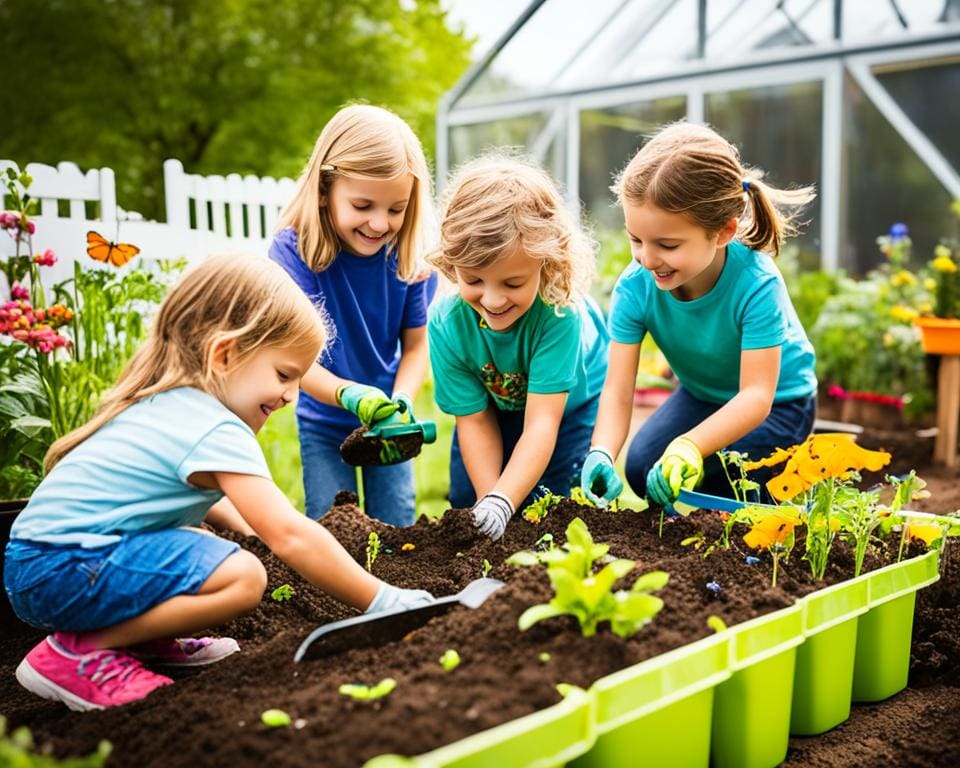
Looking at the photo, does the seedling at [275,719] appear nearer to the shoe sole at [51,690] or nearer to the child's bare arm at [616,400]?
the shoe sole at [51,690]

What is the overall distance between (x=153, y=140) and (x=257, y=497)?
12.2m

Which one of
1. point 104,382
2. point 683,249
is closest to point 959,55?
point 683,249

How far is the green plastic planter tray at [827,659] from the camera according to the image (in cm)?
167

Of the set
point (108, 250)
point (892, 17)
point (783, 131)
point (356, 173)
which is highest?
point (892, 17)

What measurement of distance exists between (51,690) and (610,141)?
7.13m

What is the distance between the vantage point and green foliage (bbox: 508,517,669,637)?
137 centimetres

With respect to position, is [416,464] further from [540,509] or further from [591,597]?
[591,597]

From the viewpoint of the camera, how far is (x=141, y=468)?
1.58 meters

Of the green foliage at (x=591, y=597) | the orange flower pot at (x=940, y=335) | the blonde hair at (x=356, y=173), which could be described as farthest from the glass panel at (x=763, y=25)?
the green foliage at (x=591, y=597)

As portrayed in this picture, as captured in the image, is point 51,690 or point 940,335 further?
point 940,335

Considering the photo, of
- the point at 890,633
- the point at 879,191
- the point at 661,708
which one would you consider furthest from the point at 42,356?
the point at 879,191

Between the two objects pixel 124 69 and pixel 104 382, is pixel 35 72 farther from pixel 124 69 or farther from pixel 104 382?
pixel 104 382

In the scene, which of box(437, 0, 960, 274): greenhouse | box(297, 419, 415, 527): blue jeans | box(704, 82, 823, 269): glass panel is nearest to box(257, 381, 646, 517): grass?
box(297, 419, 415, 527): blue jeans

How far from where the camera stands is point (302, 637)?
164 centimetres
